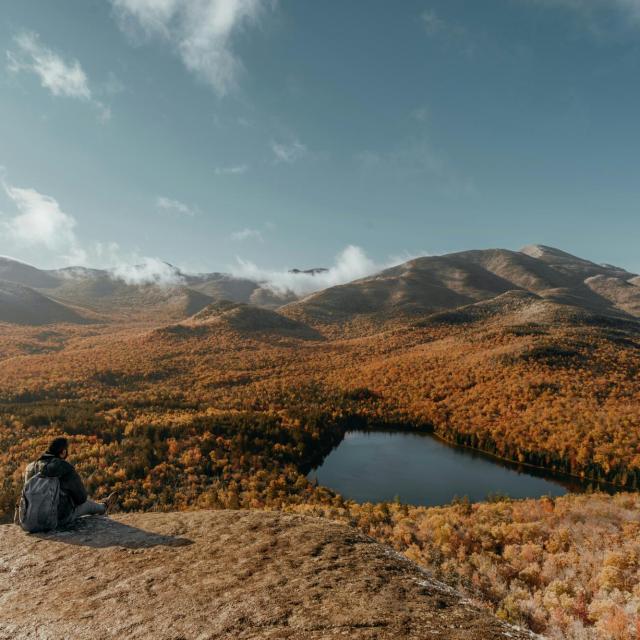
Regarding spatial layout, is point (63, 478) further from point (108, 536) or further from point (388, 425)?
point (388, 425)

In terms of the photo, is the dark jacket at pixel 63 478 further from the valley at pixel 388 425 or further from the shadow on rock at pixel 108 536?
the valley at pixel 388 425

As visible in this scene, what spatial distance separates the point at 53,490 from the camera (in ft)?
31.0

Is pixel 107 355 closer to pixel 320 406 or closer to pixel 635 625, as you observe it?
pixel 320 406

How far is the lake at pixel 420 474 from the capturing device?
38.1 metres

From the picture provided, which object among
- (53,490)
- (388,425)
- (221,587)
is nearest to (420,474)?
(388,425)

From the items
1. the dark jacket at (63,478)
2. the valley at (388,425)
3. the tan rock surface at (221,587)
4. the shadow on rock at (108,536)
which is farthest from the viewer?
the valley at (388,425)

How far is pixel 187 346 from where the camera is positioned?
362ft

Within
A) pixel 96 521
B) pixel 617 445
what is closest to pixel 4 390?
pixel 96 521

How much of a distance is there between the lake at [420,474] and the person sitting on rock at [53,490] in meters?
30.9

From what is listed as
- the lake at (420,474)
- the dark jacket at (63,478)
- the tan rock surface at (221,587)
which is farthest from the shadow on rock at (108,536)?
the lake at (420,474)

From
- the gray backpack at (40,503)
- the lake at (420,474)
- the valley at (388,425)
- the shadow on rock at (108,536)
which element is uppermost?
the gray backpack at (40,503)

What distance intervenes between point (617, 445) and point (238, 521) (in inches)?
1887

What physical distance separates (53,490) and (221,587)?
18.5 ft

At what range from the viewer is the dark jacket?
374 inches
